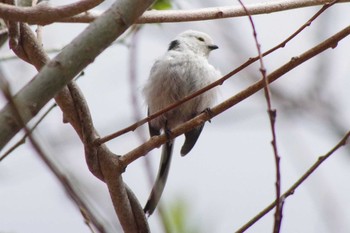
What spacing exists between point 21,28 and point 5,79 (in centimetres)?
113

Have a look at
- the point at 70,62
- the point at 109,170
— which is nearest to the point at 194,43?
the point at 109,170

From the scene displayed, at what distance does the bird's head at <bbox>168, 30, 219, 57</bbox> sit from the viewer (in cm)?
443

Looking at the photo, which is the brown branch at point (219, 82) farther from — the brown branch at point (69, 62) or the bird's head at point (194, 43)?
the bird's head at point (194, 43)

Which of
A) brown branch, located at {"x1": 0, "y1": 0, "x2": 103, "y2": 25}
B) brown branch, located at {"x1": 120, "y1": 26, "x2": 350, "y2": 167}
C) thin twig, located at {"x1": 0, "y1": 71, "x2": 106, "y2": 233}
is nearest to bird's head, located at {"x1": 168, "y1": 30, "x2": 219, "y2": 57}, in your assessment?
brown branch, located at {"x1": 120, "y1": 26, "x2": 350, "y2": 167}

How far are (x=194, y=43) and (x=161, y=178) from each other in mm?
1420

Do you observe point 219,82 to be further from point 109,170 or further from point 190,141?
point 190,141

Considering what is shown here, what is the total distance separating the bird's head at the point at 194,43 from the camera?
4.43 m

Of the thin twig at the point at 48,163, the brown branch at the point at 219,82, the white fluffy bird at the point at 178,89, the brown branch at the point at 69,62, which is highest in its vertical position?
the white fluffy bird at the point at 178,89

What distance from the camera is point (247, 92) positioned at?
6.33 feet

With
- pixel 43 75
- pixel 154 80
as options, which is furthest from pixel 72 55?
pixel 154 80

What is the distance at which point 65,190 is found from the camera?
1.22 m

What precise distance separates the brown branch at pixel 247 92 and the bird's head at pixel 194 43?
2.18 m

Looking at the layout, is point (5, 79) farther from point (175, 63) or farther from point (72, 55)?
point (175, 63)

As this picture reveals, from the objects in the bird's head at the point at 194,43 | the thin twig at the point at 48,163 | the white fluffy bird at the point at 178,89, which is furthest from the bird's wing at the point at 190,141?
the thin twig at the point at 48,163
